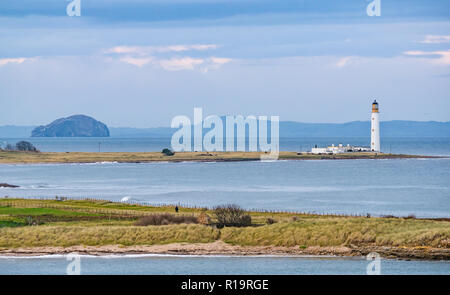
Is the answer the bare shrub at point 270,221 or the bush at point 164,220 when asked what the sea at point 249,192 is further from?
the bare shrub at point 270,221

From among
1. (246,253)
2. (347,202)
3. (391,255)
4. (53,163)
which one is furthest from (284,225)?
(53,163)

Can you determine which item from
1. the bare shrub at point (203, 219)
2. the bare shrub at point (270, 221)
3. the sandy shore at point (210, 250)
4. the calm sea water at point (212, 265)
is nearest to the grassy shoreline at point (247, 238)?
the sandy shore at point (210, 250)

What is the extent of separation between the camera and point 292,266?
45.9 m

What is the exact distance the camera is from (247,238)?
5162 cm

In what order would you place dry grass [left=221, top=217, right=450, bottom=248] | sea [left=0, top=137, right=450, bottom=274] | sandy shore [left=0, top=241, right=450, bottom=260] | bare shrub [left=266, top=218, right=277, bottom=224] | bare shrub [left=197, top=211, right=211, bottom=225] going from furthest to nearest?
bare shrub [left=266, top=218, right=277, bottom=224], bare shrub [left=197, top=211, right=211, bottom=225], dry grass [left=221, top=217, right=450, bottom=248], sandy shore [left=0, top=241, right=450, bottom=260], sea [left=0, top=137, right=450, bottom=274]

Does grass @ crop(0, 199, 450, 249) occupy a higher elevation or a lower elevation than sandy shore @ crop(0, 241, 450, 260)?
higher

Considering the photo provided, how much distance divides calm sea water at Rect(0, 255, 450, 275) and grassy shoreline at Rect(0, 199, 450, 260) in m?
1.24

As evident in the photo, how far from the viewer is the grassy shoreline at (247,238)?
161 ft

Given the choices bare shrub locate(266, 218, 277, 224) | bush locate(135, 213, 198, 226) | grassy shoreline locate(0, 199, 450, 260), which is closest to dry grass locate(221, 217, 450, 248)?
grassy shoreline locate(0, 199, 450, 260)

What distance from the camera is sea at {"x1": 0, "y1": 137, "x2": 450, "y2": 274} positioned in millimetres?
45906

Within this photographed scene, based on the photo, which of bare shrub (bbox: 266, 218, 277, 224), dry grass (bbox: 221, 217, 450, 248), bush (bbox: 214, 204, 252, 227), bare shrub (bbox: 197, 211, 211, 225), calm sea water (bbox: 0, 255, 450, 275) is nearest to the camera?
calm sea water (bbox: 0, 255, 450, 275)

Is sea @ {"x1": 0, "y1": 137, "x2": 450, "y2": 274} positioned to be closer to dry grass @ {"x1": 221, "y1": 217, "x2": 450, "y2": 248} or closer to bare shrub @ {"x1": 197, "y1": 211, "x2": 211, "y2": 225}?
dry grass @ {"x1": 221, "y1": 217, "x2": 450, "y2": 248}

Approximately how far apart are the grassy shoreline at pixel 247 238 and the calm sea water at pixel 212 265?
1243 mm
